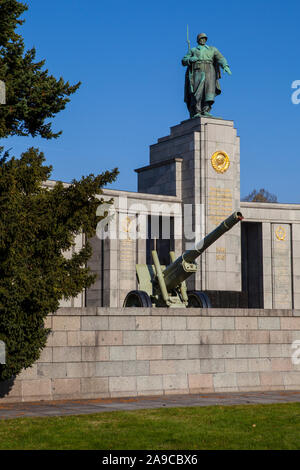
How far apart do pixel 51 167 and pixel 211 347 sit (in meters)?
6.48

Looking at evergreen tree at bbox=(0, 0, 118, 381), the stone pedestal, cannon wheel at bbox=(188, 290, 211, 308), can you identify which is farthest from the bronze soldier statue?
evergreen tree at bbox=(0, 0, 118, 381)

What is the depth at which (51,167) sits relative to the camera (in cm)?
1505

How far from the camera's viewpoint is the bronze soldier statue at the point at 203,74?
3841 centimetres

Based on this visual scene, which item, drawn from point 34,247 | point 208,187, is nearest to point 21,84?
point 34,247

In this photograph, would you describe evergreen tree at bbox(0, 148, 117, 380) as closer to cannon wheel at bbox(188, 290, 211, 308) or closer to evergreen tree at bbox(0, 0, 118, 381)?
evergreen tree at bbox(0, 0, 118, 381)

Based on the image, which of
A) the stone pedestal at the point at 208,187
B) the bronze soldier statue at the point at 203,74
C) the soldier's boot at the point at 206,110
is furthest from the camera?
the soldier's boot at the point at 206,110

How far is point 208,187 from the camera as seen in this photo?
37.2 metres

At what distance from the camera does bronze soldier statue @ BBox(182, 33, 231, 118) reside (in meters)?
38.4

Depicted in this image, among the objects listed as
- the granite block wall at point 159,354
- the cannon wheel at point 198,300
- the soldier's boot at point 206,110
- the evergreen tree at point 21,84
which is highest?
the soldier's boot at point 206,110

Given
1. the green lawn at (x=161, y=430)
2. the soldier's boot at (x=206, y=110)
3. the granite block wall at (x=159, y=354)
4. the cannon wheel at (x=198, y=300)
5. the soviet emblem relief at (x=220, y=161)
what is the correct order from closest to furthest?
the green lawn at (x=161, y=430) < the granite block wall at (x=159, y=354) < the cannon wheel at (x=198, y=300) < the soviet emblem relief at (x=220, y=161) < the soldier's boot at (x=206, y=110)

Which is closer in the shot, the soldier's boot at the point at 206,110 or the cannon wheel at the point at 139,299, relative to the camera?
the cannon wheel at the point at 139,299

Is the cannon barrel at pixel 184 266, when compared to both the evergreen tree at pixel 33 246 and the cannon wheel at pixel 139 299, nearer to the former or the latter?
the cannon wheel at pixel 139 299

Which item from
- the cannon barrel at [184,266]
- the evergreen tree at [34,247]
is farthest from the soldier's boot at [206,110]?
the evergreen tree at [34,247]

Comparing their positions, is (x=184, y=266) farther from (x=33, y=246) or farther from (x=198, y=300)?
(x=33, y=246)
